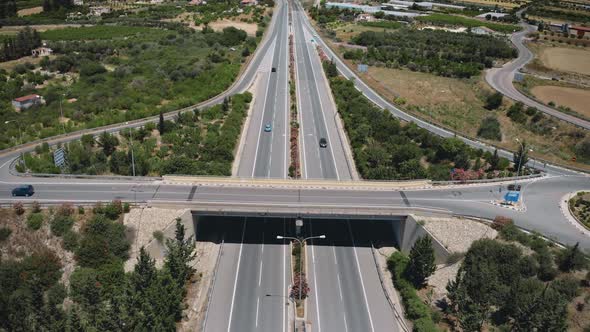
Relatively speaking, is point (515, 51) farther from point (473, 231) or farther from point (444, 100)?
point (473, 231)

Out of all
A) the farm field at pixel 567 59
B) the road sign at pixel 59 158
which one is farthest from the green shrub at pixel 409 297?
the farm field at pixel 567 59

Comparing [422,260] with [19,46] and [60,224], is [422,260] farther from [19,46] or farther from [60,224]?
[19,46]

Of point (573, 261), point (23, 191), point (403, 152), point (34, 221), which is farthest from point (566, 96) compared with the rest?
point (23, 191)

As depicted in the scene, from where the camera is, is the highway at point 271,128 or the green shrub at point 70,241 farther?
the highway at point 271,128

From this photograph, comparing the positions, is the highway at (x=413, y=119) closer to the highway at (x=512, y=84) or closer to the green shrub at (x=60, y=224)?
the highway at (x=512, y=84)

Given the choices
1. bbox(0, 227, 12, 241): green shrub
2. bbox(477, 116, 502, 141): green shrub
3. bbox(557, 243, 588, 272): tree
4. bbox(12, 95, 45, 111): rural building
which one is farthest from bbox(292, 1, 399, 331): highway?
bbox(12, 95, 45, 111): rural building

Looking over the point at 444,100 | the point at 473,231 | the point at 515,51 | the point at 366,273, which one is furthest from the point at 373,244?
the point at 515,51
